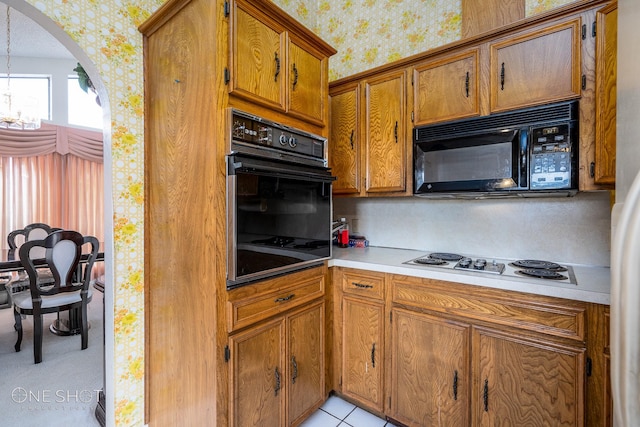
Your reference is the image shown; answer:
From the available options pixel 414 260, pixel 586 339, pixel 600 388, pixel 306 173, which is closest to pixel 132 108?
pixel 306 173

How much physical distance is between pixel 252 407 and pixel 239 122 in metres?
1.30

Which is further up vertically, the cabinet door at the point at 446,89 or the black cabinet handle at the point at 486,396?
the cabinet door at the point at 446,89

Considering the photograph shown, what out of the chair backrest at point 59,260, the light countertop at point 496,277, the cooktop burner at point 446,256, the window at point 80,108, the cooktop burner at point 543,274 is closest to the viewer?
the light countertop at point 496,277

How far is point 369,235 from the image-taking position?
2.53 meters

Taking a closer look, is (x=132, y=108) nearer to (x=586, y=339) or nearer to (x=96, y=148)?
(x=586, y=339)

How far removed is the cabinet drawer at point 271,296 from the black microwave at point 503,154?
901 mm

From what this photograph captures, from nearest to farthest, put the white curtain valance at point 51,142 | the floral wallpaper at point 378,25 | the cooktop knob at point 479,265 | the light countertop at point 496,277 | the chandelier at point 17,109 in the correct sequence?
the light countertop at point 496,277
the cooktop knob at point 479,265
the floral wallpaper at point 378,25
the chandelier at point 17,109
the white curtain valance at point 51,142

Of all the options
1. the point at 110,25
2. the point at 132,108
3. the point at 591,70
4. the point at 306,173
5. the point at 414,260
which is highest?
the point at 110,25

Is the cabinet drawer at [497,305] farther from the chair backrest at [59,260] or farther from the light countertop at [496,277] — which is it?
the chair backrest at [59,260]

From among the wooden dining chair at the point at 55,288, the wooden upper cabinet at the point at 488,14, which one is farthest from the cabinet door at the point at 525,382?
the wooden dining chair at the point at 55,288

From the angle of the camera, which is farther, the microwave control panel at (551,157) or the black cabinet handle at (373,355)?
the black cabinet handle at (373,355)

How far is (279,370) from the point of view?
1478 mm

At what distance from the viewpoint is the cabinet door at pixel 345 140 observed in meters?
2.17

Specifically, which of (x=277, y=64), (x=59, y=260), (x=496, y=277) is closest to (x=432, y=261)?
(x=496, y=277)
